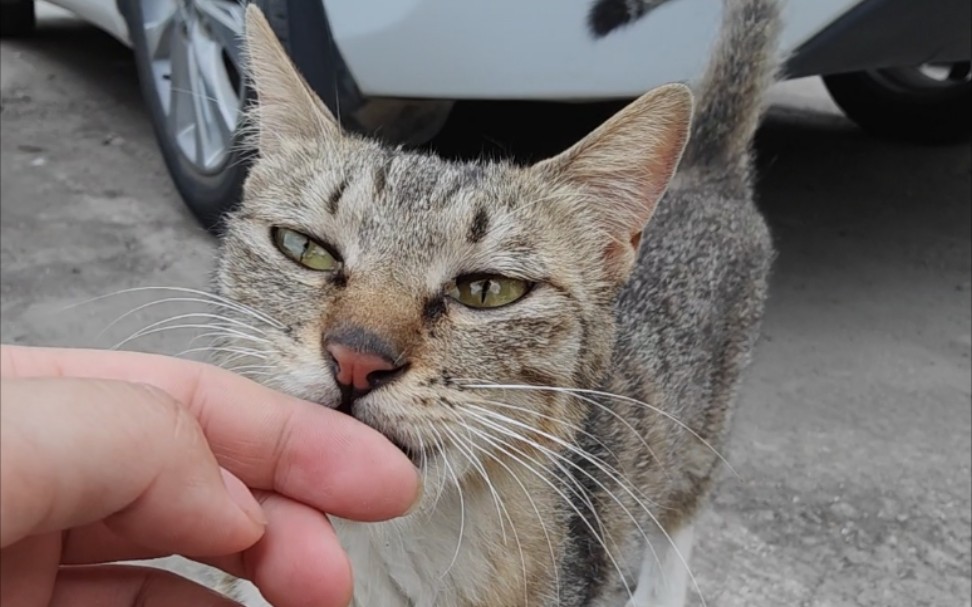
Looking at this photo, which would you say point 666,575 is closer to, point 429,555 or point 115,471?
point 429,555

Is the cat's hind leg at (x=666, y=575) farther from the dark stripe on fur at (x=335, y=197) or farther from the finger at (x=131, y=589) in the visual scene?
the finger at (x=131, y=589)

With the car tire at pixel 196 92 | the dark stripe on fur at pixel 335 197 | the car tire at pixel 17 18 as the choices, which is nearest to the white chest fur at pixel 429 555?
the dark stripe on fur at pixel 335 197

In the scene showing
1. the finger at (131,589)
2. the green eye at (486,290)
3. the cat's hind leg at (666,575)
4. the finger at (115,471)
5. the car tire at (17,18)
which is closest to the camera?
the finger at (115,471)

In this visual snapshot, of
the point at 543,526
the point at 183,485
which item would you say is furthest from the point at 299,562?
the point at 543,526

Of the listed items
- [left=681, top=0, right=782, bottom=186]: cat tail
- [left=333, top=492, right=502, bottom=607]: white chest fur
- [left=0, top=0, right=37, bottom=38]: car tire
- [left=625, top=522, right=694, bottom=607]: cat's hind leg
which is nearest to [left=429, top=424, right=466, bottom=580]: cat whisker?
[left=333, top=492, right=502, bottom=607]: white chest fur

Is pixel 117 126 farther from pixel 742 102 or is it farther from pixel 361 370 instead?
pixel 361 370

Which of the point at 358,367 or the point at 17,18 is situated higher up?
the point at 358,367
